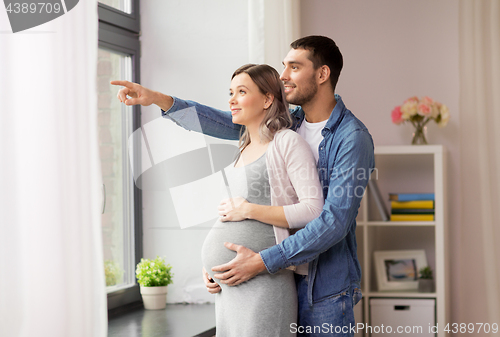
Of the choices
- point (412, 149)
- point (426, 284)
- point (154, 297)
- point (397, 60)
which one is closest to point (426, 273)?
point (426, 284)

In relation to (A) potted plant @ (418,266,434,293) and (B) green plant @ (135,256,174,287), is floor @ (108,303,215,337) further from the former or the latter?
(A) potted plant @ (418,266,434,293)

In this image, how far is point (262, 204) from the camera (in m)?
1.21

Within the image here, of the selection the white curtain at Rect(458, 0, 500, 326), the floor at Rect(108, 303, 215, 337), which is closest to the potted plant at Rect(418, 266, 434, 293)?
the white curtain at Rect(458, 0, 500, 326)

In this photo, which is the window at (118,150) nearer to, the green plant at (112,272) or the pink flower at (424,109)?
the green plant at (112,272)

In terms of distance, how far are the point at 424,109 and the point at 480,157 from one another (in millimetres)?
426

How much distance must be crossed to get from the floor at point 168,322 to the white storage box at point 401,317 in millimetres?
990

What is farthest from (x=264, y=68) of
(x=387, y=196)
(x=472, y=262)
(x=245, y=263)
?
(x=472, y=262)

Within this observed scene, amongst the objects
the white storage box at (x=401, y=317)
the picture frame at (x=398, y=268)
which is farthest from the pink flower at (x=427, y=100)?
the white storage box at (x=401, y=317)

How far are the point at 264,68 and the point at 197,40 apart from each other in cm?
91

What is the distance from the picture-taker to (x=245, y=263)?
45.5 inches

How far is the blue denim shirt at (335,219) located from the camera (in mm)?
1155

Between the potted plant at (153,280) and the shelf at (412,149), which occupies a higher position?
the shelf at (412,149)

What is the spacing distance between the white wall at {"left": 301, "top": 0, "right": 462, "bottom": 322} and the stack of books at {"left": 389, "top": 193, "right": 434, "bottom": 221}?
1.10ft

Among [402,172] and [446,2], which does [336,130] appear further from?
[446,2]
